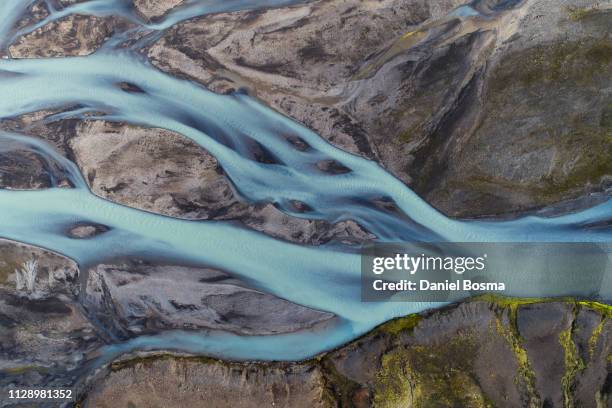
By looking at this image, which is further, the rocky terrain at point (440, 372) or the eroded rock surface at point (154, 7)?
the eroded rock surface at point (154, 7)

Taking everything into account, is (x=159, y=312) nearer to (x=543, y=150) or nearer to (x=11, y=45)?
(x=11, y=45)

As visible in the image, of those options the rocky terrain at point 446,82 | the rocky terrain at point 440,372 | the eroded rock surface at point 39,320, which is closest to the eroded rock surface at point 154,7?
the rocky terrain at point 446,82

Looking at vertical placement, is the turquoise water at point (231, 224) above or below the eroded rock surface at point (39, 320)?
above

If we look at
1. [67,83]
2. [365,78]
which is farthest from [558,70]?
[67,83]

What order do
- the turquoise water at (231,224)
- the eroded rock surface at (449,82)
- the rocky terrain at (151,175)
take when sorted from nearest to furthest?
the eroded rock surface at (449,82) < the rocky terrain at (151,175) < the turquoise water at (231,224)

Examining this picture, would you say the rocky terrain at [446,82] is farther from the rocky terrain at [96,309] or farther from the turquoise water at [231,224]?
the rocky terrain at [96,309]

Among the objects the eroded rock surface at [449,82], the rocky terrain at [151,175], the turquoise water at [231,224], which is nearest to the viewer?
the eroded rock surface at [449,82]
